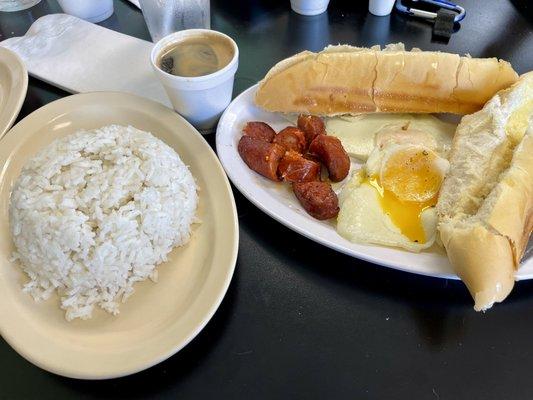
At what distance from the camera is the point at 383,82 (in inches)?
59.3

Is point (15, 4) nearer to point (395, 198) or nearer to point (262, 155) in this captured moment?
point (262, 155)

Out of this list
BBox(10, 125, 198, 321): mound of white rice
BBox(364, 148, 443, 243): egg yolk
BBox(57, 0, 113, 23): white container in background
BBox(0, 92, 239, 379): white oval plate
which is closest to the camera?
BBox(0, 92, 239, 379): white oval plate

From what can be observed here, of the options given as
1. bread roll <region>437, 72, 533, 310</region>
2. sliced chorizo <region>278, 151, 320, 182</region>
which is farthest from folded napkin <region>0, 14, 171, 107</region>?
bread roll <region>437, 72, 533, 310</region>

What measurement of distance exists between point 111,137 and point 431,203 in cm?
92

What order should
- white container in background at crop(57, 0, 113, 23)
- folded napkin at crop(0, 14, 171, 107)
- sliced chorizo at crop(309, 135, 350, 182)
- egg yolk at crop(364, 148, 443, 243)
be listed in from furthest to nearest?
white container in background at crop(57, 0, 113, 23), folded napkin at crop(0, 14, 171, 107), sliced chorizo at crop(309, 135, 350, 182), egg yolk at crop(364, 148, 443, 243)

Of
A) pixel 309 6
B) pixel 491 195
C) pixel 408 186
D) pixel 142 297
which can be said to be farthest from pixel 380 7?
pixel 142 297

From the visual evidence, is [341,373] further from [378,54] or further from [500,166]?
[378,54]

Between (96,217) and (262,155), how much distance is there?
49cm

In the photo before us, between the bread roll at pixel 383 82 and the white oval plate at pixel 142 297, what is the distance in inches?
14.3

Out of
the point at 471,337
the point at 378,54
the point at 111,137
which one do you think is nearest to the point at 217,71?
the point at 111,137

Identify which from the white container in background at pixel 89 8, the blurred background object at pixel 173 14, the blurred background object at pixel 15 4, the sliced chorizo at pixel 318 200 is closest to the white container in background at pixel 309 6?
the blurred background object at pixel 173 14

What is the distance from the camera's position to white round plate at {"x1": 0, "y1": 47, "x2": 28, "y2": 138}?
58.0 inches

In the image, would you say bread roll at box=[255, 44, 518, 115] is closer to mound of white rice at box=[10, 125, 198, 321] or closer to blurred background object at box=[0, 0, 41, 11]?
mound of white rice at box=[10, 125, 198, 321]

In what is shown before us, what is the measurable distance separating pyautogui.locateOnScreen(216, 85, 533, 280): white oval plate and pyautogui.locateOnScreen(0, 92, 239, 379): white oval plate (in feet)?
0.26
